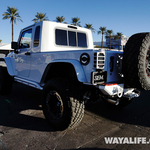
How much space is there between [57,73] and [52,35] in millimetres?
980

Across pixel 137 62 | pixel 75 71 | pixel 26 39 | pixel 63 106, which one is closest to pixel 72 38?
pixel 26 39

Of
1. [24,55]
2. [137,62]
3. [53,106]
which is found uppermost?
[24,55]

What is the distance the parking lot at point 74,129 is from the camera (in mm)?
2311

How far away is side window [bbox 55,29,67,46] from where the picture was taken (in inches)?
143

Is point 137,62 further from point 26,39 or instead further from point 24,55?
point 26,39

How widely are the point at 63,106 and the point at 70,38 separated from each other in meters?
2.10

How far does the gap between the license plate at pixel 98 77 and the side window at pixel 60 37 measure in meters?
1.76

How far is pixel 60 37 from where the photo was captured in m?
3.70

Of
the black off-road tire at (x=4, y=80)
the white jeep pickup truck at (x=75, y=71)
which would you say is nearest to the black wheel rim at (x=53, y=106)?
the white jeep pickup truck at (x=75, y=71)

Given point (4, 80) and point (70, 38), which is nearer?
point (70, 38)

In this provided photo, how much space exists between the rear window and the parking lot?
180 cm

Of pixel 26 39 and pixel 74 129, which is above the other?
pixel 26 39

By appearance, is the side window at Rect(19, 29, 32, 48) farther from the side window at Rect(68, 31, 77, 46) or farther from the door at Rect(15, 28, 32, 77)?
the side window at Rect(68, 31, 77, 46)

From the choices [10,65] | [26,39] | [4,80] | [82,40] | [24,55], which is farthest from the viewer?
[4,80]
